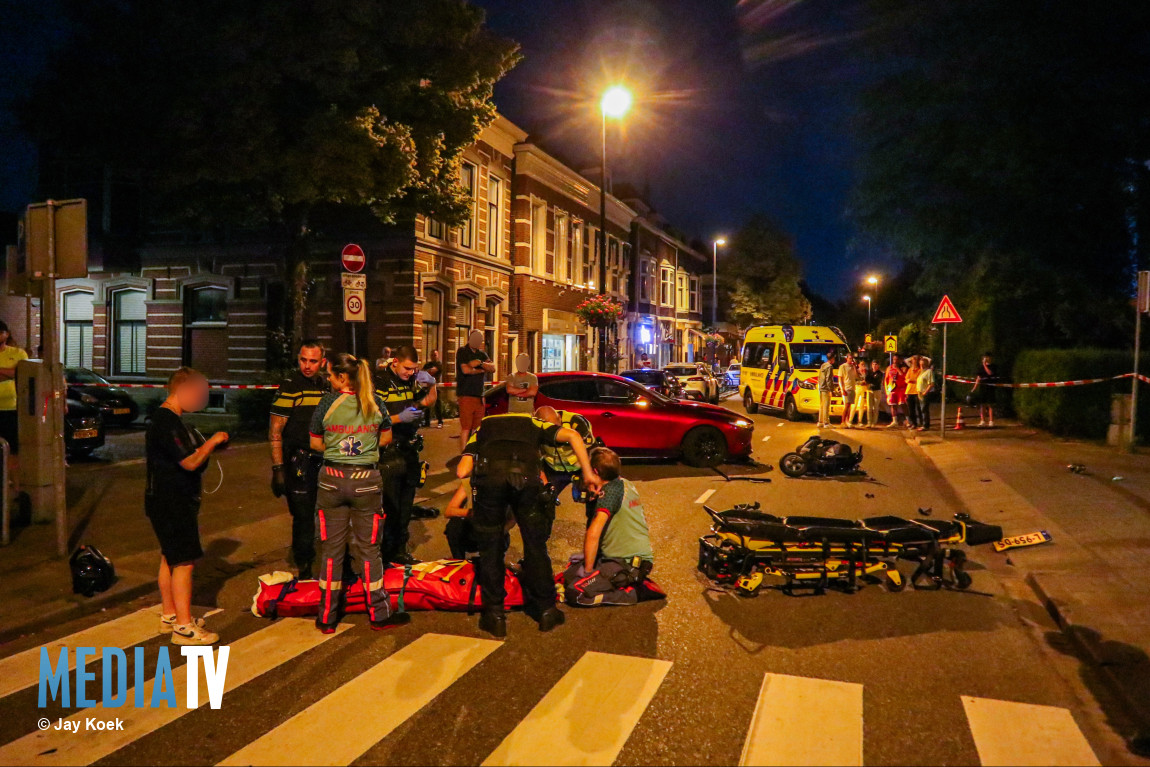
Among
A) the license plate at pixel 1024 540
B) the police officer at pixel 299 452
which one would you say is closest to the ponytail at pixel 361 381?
the police officer at pixel 299 452

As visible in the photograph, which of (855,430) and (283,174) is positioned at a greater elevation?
(283,174)

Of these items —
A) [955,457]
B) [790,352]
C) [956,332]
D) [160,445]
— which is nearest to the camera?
[160,445]

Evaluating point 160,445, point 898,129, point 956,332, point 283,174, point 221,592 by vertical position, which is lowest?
point 221,592

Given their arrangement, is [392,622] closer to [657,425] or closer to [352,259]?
[352,259]

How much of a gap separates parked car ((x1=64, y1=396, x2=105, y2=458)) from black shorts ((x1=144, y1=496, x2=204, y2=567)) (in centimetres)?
906

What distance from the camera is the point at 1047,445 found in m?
15.2

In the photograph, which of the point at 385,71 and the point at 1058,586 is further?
the point at 385,71

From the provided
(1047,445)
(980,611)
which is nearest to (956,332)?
(1047,445)

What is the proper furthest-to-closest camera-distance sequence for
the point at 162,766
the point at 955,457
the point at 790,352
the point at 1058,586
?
1. the point at 790,352
2. the point at 955,457
3. the point at 1058,586
4. the point at 162,766

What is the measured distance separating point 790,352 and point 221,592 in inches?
752

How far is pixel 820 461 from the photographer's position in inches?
482

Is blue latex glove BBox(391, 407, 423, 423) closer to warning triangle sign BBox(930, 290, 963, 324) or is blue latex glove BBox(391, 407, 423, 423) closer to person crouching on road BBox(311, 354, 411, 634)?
person crouching on road BBox(311, 354, 411, 634)

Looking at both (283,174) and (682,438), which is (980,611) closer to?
(682,438)

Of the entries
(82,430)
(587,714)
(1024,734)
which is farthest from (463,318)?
(1024,734)
